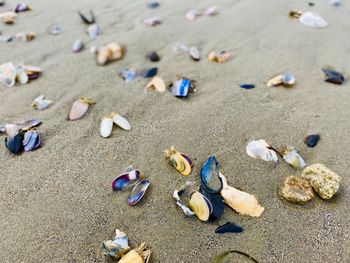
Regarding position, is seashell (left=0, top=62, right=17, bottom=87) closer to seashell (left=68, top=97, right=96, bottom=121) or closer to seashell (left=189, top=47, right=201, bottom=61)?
seashell (left=68, top=97, right=96, bottom=121)

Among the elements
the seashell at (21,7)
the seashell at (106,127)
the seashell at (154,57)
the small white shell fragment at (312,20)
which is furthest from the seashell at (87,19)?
the small white shell fragment at (312,20)

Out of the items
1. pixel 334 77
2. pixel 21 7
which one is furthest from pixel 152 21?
pixel 334 77

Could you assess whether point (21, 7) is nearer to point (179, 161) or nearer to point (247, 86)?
point (247, 86)

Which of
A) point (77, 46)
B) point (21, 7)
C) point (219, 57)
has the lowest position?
point (219, 57)

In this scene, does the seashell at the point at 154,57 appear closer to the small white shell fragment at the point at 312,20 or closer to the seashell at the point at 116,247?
the small white shell fragment at the point at 312,20

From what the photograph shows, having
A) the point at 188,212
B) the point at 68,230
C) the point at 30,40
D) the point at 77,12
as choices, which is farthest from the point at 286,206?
the point at 77,12

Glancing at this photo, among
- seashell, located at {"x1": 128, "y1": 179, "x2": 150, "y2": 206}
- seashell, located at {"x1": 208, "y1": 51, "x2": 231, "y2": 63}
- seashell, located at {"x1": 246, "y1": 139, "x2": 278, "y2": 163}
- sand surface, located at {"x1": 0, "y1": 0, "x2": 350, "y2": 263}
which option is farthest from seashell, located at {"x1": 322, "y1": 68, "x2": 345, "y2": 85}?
seashell, located at {"x1": 128, "y1": 179, "x2": 150, "y2": 206}
